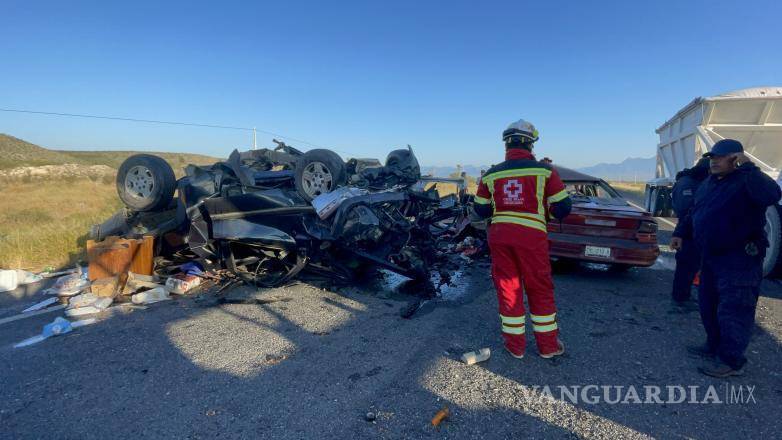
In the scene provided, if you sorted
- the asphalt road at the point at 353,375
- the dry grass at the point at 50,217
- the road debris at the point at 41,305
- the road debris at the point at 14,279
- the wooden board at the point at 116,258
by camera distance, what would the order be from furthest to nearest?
the dry grass at the point at 50,217
the road debris at the point at 14,279
the wooden board at the point at 116,258
the road debris at the point at 41,305
the asphalt road at the point at 353,375

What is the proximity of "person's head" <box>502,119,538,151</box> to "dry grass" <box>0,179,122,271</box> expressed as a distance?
6433 mm

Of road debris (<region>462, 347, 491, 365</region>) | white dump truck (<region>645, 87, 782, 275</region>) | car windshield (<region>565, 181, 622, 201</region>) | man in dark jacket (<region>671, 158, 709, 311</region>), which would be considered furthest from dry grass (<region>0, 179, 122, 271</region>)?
white dump truck (<region>645, 87, 782, 275</region>)

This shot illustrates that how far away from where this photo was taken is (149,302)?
446cm

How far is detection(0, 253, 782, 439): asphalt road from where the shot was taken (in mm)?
2277

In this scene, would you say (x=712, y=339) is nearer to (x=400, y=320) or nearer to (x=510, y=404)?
(x=510, y=404)

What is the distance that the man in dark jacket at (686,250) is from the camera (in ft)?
14.3

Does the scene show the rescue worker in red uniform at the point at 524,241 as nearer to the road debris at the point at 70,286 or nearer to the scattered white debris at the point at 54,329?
Result: the scattered white debris at the point at 54,329

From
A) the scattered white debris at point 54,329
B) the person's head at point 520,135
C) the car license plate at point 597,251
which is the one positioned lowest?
the scattered white debris at point 54,329

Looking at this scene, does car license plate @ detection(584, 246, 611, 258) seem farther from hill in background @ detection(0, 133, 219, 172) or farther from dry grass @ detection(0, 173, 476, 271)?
hill in background @ detection(0, 133, 219, 172)

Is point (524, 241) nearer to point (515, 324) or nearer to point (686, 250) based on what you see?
point (515, 324)

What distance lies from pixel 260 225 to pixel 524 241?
3.09 m

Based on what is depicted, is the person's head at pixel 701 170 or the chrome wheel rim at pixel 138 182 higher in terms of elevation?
the person's head at pixel 701 170

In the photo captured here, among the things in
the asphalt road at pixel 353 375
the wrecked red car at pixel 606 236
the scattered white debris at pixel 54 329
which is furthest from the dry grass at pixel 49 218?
the wrecked red car at pixel 606 236

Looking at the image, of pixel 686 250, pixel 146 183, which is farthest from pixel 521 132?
pixel 146 183
